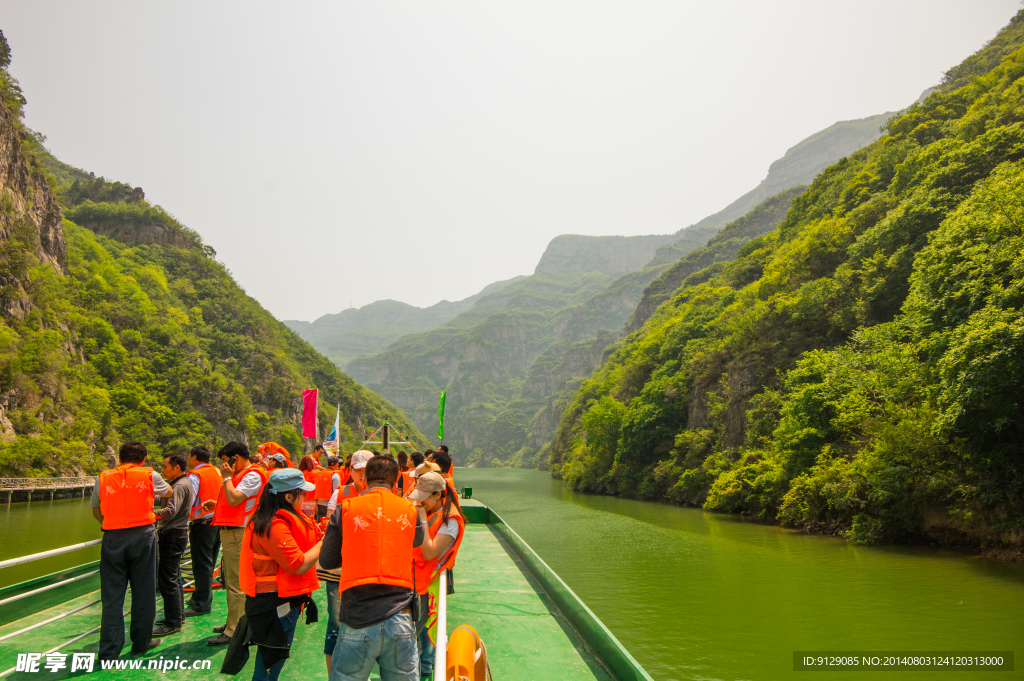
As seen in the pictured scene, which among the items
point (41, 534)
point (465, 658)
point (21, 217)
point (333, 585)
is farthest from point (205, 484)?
point (21, 217)

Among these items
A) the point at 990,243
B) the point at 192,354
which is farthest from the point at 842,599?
the point at 192,354

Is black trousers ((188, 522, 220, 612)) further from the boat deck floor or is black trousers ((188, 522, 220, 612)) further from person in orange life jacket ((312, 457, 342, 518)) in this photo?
person in orange life jacket ((312, 457, 342, 518))

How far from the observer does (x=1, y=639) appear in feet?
16.8

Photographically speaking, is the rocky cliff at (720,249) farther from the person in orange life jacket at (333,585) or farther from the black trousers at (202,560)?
the person in orange life jacket at (333,585)

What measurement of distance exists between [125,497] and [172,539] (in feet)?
4.13

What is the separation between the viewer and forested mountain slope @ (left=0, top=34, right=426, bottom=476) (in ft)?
133

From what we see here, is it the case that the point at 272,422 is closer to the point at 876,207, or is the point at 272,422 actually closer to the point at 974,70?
the point at 876,207

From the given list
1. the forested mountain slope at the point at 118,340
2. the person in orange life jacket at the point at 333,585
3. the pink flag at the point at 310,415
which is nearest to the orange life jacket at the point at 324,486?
the person in orange life jacket at the point at 333,585

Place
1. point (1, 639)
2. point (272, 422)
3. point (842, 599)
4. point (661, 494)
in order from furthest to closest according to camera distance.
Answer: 1. point (272, 422)
2. point (661, 494)
3. point (842, 599)
4. point (1, 639)

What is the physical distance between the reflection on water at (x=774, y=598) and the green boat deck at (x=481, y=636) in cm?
258

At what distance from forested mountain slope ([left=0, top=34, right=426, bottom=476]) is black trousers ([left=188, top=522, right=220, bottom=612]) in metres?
39.9

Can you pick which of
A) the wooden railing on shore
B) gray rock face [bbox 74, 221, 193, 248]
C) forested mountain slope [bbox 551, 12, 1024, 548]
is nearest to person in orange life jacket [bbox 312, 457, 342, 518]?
forested mountain slope [bbox 551, 12, 1024, 548]

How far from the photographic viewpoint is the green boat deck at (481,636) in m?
4.95

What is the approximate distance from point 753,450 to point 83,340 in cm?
6455
